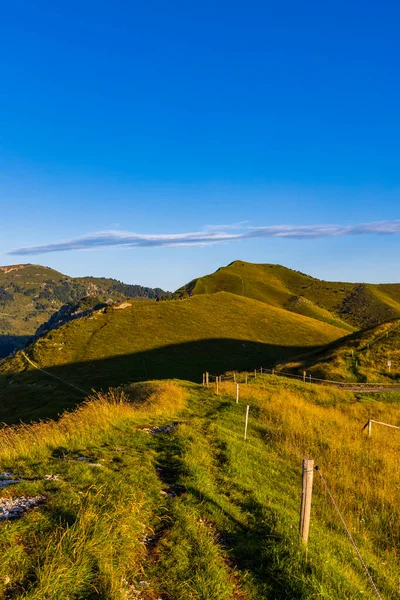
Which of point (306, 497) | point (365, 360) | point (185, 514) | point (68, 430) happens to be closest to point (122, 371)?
point (365, 360)

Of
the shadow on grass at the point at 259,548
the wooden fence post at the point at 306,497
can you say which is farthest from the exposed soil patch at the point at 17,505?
the wooden fence post at the point at 306,497

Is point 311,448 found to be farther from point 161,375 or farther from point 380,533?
point 161,375

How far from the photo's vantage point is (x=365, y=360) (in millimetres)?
46438

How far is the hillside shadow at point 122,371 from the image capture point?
212 ft

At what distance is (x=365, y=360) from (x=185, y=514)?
43.8 metres

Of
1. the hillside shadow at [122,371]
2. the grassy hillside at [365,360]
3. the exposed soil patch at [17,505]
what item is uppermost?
the exposed soil patch at [17,505]

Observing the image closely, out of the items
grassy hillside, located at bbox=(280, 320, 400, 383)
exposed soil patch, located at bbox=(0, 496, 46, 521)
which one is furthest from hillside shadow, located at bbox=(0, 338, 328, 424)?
exposed soil patch, located at bbox=(0, 496, 46, 521)

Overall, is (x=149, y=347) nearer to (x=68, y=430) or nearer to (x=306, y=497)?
(x=68, y=430)

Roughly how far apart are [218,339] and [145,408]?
3152 inches

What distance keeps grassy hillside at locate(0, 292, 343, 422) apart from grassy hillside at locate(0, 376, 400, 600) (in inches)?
1863

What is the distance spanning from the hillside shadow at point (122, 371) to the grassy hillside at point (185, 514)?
1848 inches

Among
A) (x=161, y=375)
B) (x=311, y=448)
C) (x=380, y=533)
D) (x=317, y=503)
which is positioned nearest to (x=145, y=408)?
(x=311, y=448)

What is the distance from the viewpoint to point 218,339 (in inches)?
3954

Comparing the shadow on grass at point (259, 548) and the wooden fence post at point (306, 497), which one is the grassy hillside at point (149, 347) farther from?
the wooden fence post at point (306, 497)
